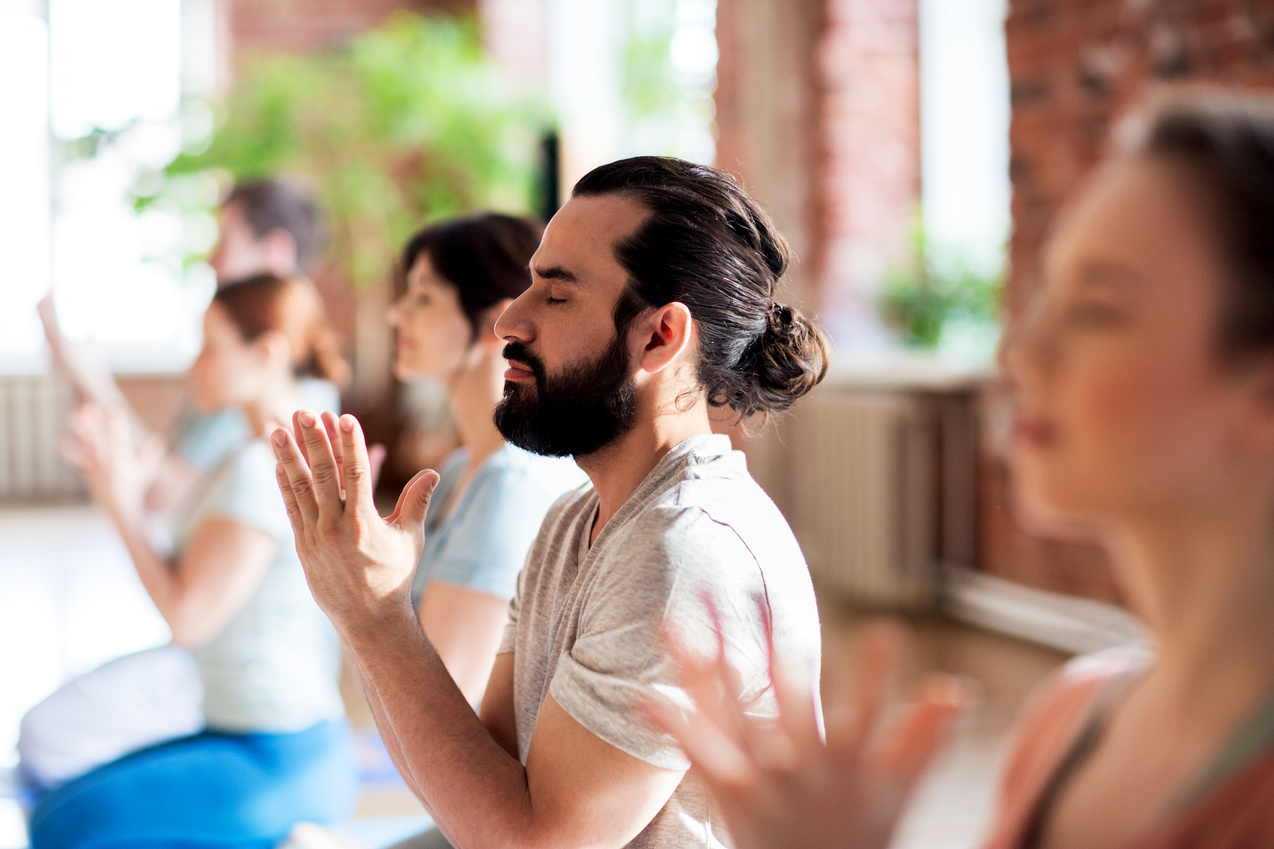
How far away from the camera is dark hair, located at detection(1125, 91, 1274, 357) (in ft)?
2.02

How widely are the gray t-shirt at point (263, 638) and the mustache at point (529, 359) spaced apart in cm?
94

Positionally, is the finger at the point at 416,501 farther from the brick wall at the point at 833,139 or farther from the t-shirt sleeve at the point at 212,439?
the brick wall at the point at 833,139

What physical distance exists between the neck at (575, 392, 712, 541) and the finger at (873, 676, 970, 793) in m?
0.59

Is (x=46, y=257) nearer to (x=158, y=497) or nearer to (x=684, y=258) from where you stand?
(x=158, y=497)

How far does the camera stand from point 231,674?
2078 mm

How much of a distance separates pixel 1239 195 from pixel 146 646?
14.5ft

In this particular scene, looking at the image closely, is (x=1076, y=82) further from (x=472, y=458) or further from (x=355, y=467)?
(x=355, y=467)

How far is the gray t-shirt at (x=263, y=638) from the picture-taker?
6.75 ft

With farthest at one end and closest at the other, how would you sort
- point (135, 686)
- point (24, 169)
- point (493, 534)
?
point (24, 169), point (135, 686), point (493, 534)

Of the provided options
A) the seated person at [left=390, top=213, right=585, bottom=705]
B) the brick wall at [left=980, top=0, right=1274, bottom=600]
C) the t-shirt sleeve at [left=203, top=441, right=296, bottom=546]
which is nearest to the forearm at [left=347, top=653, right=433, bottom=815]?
the seated person at [left=390, top=213, right=585, bottom=705]

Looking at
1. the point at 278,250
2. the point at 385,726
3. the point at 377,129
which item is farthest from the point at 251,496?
the point at 377,129

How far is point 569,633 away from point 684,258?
1.22 feet

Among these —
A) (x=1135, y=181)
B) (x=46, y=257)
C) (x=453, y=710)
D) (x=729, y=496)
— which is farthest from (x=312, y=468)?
(x=46, y=257)

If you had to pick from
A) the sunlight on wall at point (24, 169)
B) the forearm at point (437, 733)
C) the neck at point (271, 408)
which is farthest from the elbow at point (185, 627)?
the sunlight on wall at point (24, 169)
